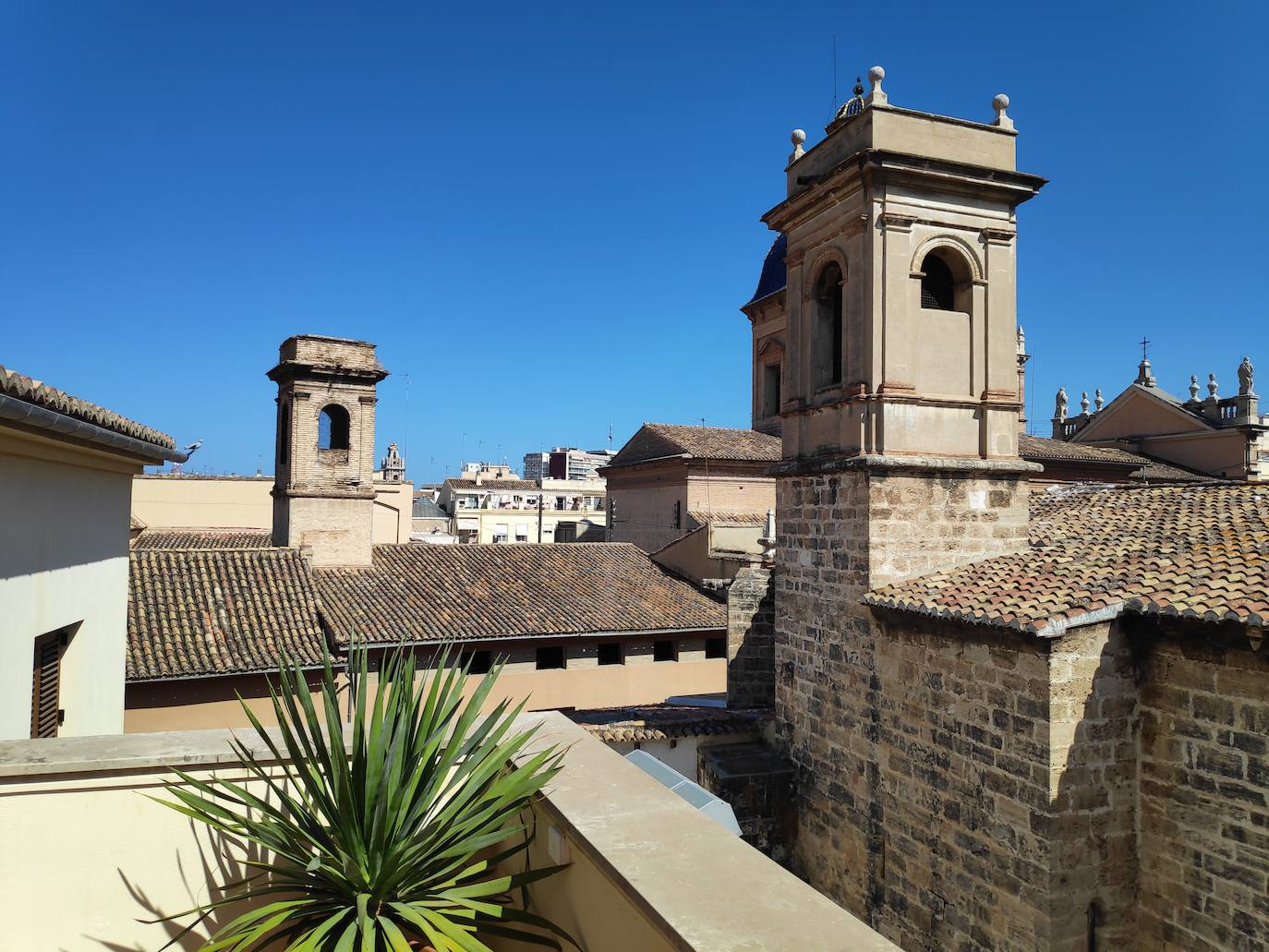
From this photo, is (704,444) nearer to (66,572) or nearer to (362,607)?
(362,607)

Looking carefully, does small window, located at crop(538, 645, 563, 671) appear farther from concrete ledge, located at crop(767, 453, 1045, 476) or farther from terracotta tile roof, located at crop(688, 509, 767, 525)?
concrete ledge, located at crop(767, 453, 1045, 476)

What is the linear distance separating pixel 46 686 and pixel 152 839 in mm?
3635

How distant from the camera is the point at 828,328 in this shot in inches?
431

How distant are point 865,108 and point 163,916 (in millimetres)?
9834

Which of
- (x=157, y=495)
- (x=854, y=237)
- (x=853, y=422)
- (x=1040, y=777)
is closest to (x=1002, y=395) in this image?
(x=853, y=422)

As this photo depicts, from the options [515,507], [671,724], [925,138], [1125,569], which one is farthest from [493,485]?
[1125,569]

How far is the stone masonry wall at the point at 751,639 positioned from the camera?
12734 millimetres

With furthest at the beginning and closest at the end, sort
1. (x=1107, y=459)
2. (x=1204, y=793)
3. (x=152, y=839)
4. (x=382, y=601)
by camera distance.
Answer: (x=1107, y=459), (x=382, y=601), (x=1204, y=793), (x=152, y=839)

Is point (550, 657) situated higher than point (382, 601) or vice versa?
point (382, 601)

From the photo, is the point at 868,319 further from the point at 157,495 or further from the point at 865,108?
the point at 157,495

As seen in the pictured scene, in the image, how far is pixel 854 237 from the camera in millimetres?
9867

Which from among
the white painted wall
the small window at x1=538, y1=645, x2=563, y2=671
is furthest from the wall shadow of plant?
the small window at x1=538, y1=645, x2=563, y2=671

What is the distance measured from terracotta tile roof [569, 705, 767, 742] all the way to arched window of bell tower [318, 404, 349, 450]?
10.5 m

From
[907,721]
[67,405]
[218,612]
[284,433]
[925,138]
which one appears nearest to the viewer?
[67,405]
